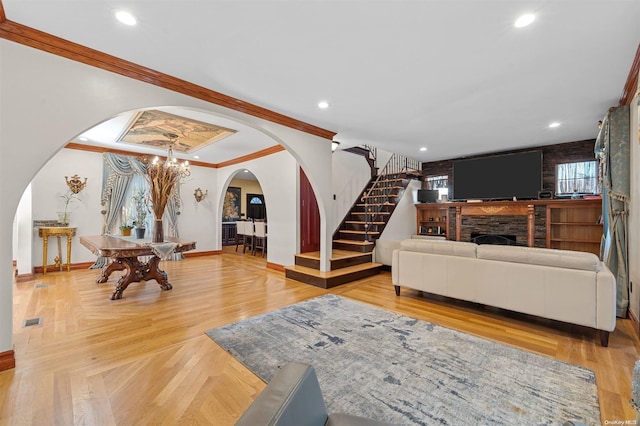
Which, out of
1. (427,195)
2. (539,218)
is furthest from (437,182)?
(539,218)

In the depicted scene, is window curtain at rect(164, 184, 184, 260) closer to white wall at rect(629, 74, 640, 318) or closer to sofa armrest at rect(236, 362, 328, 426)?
sofa armrest at rect(236, 362, 328, 426)

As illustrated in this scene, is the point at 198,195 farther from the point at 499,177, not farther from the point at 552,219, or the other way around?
the point at 552,219

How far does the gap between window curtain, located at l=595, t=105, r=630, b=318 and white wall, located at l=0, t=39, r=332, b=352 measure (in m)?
5.36

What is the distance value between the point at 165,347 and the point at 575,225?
7600mm

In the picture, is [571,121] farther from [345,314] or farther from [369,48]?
[345,314]

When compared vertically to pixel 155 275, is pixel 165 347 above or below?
below

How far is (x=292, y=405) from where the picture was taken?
82cm

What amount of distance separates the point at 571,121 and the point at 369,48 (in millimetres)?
4167

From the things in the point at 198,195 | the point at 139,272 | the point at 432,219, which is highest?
the point at 198,195

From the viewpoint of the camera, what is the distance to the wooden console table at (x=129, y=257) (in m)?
3.49

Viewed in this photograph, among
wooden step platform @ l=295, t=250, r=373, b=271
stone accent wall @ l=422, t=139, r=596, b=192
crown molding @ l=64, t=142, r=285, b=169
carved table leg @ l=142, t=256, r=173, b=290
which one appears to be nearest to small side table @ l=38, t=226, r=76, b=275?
crown molding @ l=64, t=142, r=285, b=169

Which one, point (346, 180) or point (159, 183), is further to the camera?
point (346, 180)

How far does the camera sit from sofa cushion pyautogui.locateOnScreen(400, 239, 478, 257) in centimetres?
335

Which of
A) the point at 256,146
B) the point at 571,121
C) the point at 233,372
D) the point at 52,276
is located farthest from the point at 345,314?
the point at 52,276
